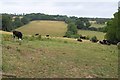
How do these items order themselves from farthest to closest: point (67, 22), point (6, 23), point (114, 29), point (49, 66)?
point (67, 22), point (6, 23), point (114, 29), point (49, 66)

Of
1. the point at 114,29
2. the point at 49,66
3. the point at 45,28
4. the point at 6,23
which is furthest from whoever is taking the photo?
the point at 45,28

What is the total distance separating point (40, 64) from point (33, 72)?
185 cm

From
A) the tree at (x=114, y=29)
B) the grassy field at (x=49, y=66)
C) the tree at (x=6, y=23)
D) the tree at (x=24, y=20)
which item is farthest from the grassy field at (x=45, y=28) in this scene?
the grassy field at (x=49, y=66)

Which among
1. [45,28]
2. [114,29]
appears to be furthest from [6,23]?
[114,29]

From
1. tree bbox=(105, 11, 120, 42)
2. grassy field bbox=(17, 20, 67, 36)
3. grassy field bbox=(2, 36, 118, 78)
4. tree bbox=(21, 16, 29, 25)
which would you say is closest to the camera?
grassy field bbox=(2, 36, 118, 78)

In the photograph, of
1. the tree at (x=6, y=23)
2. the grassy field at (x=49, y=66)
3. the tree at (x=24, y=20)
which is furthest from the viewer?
the tree at (x=24, y=20)

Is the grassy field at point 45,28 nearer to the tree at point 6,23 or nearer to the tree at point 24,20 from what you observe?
the tree at point 24,20

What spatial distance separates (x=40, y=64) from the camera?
620 inches

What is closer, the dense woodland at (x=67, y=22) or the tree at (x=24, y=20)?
the dense woodland at (x=67, y=22)

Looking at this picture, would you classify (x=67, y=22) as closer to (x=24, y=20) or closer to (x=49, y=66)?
(x=24, y=20)

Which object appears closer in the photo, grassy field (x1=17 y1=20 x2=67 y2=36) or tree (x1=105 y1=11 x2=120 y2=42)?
tree (x1=105 y1=11 x2=120 y2=42)

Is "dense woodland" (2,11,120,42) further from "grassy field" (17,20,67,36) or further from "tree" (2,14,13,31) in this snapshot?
"grassy field" (17,20,67,36)

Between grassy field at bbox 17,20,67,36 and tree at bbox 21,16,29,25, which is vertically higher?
tree at bbox 21,16,29,25

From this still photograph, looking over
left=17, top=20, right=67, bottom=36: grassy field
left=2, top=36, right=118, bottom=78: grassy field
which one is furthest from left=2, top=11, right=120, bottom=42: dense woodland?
left=2, top=36, right=118, bottom=78: grassy field
